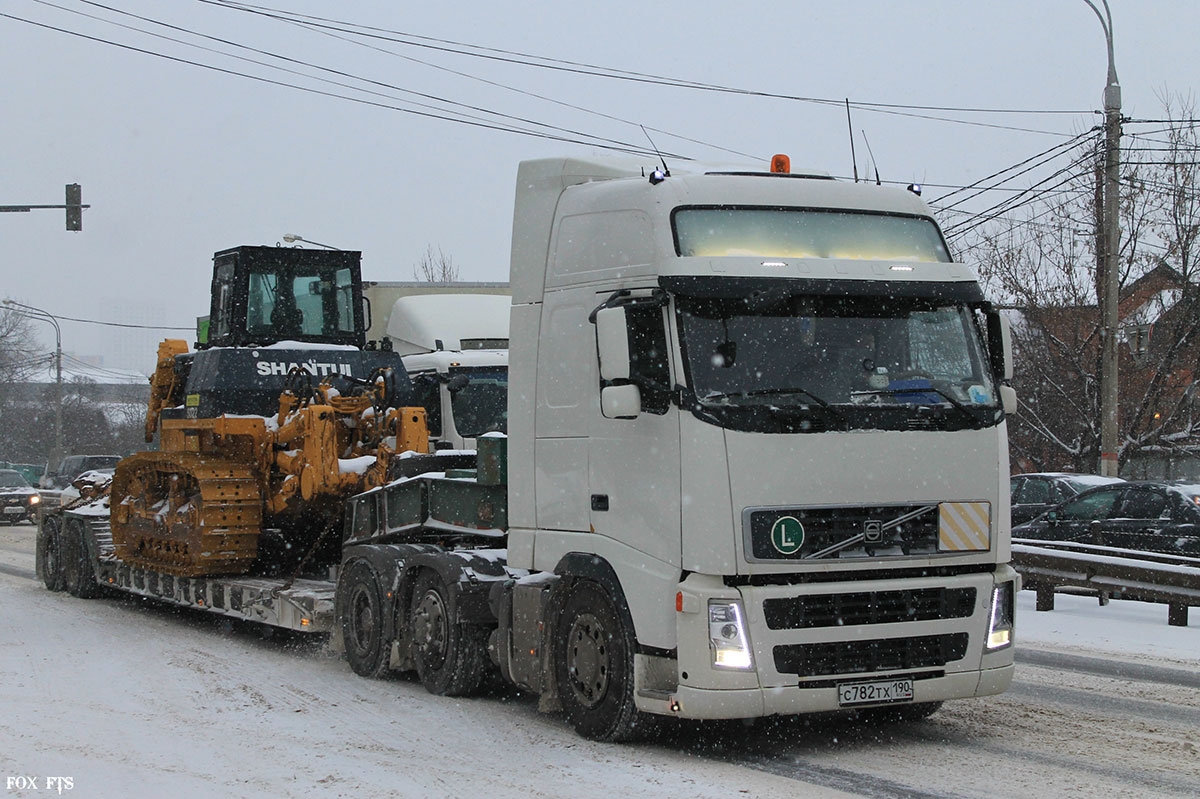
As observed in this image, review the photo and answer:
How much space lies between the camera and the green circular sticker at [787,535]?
7769mm

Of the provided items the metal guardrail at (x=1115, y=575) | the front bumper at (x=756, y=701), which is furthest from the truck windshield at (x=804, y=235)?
the metal guardrail at (x=1115, y=575)

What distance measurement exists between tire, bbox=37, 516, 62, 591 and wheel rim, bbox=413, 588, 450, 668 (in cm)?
995

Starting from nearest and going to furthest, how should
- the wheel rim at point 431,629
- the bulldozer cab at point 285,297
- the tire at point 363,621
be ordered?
the wheel rim at point 431,629 → the tire at point 363,621 → the bulldozer cab at point 285,297

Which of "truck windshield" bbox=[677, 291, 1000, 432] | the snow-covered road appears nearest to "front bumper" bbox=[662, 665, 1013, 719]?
the snow-covered road

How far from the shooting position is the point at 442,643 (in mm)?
10367

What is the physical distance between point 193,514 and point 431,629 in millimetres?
4850

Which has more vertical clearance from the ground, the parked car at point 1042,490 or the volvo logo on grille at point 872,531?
the volvo logo on grille at point 872,531

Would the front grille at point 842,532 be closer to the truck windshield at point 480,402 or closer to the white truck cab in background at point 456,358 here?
the white truck cab in background at point 456,358

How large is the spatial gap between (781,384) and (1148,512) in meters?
14.2

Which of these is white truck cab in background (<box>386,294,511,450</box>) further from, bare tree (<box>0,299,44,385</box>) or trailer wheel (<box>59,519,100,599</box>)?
bare tree (<box>0,299,44,385</box>)

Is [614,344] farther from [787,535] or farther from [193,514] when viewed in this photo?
[193,514]

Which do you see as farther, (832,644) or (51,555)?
(51,555)

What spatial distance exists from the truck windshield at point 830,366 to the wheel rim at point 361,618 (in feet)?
14.8

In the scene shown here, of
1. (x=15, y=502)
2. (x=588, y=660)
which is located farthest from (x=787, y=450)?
(x=15, y=502)
